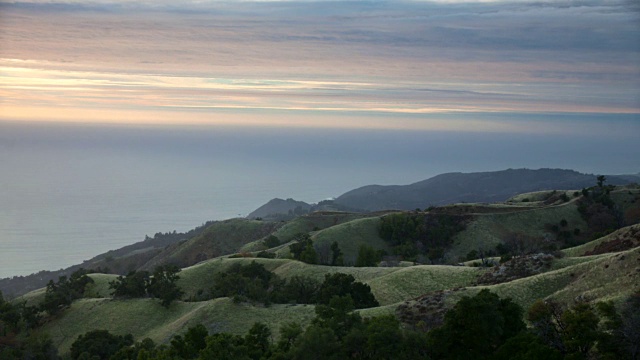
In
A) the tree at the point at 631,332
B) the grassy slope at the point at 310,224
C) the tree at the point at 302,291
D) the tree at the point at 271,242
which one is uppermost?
the grassy slope at the point at 310,224

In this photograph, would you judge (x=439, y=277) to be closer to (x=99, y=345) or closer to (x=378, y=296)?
(x=378, y=296)

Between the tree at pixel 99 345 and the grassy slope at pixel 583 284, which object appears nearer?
the grassy slope at pixel 583 284

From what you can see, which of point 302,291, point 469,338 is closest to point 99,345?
point 302,291

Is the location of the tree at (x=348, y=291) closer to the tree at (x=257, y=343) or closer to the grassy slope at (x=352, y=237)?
the tree at (x=257, y=343)

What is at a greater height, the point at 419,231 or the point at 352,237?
the point at 352,237

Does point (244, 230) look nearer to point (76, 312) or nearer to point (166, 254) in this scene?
point (166, 254)

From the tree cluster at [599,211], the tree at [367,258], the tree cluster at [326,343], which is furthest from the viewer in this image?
the tree cluster at [599,211]

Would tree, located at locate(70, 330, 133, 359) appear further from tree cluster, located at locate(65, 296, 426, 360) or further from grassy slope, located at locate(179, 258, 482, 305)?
grassy slope, located at locate(179, 258, 482, 305)

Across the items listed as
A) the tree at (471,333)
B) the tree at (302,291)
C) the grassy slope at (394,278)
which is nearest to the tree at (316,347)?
the tree at (471,333)

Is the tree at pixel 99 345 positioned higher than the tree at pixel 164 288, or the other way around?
the tree at pixel 164 288

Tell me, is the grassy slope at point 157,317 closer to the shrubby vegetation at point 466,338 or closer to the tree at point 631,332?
the shrubby vegetation at point 466,338

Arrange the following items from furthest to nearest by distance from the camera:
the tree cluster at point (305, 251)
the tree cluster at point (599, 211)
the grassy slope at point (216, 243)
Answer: the grassy slope at point (216, 243), the tree cluster at point (599, 211), the tree cluster at point (305, 251)

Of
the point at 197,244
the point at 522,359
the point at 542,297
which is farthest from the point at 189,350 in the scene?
the point at 197,244

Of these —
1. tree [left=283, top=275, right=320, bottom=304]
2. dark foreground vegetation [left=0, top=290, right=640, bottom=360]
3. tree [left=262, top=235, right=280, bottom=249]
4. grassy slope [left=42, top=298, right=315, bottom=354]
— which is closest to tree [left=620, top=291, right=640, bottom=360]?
dark foreground vegetation [left=0, top=290, right=640, bottom=360]
